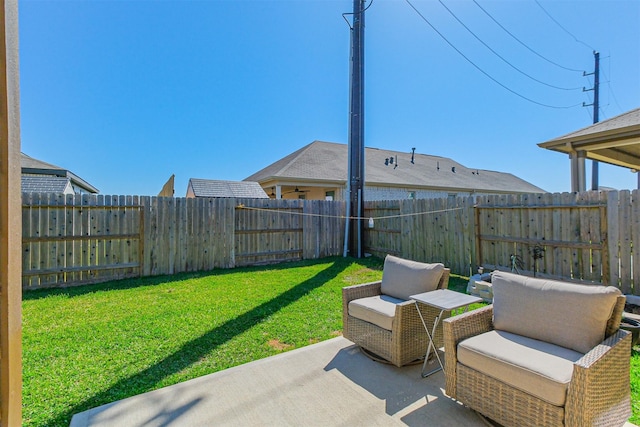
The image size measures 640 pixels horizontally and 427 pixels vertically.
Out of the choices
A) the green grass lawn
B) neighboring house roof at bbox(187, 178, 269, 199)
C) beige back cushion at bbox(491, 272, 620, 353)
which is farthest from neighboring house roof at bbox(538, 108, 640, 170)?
neighboring house roof at bbox(187, 178, 269, 199)

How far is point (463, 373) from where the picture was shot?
2219mm

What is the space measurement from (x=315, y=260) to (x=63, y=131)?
11.5 meters

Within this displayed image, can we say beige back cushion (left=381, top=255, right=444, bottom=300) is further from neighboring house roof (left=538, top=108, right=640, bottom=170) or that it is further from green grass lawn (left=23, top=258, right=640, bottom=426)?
neighboring house roof (left=538, top=108, right=640, bottom=170)

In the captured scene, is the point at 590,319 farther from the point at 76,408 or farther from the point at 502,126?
the point at 502,126

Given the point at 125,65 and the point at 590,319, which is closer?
the point at 590,319

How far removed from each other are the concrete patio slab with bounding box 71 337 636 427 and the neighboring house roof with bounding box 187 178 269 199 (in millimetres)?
9139

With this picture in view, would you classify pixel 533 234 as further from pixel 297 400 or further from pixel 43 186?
pixel 43 186

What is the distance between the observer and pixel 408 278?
3316mm

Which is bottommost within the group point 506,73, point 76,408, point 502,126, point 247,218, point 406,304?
point 76,408

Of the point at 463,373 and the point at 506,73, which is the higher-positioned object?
the point at 506,73

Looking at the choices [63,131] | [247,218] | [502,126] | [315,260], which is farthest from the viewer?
[502,126]

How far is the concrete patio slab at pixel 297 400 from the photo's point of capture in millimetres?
2182

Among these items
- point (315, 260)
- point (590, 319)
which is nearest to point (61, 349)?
point (590, 319)

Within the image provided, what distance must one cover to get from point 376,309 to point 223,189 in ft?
32.7
